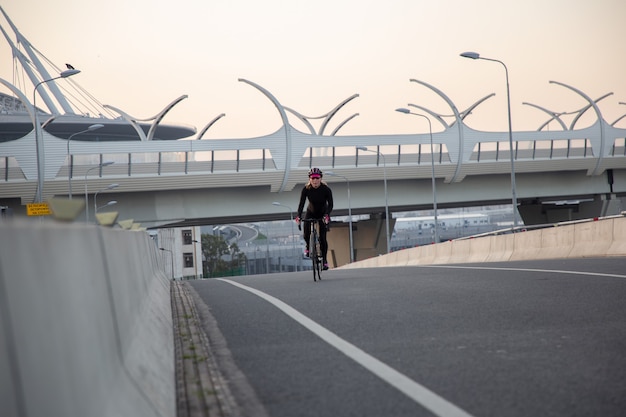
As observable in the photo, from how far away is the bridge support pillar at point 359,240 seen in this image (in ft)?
259

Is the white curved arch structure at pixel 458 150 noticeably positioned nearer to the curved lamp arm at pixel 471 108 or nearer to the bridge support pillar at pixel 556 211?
the curved lamp arm at pixel 471 108

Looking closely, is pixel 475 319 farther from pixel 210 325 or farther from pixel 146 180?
pixel 146 180

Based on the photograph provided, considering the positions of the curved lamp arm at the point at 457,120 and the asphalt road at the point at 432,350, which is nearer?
the asphalt road at the point at 432,350

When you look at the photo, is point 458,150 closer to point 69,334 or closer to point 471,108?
point 471,108

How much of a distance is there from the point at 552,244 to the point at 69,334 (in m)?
22.9

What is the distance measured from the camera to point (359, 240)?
274 feet

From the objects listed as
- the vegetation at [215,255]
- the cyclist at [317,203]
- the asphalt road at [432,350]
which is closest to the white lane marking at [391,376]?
the asphalt road at [432,350]

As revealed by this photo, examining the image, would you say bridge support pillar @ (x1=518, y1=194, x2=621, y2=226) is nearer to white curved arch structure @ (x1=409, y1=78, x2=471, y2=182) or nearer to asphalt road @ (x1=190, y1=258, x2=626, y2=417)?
white curved arch structure @ (x1=409, y1=78, x2=471, y2=182)

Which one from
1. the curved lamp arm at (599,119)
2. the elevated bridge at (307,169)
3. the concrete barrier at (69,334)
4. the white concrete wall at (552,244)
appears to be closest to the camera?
the concrete barrier at (69,334)

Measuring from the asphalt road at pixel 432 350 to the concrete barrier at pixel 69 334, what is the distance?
79 cm

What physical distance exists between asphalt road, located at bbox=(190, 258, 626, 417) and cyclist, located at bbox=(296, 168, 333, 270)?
158 inches

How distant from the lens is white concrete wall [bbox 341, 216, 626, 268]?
22.0 metres

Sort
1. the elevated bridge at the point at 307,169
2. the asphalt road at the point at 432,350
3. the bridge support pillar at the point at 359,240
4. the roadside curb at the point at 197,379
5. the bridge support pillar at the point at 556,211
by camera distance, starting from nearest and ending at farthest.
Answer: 1. the asphalt road at the point at 432,350
2. the roadside curb at the point at 197,379
3. the elevated bridge at the point at 307,169
4. the bridge support pillar at the point at 556,211
5. the bridge support pillar at the point at 359,240

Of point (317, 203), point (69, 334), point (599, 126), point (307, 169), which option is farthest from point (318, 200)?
point (599, 126)
